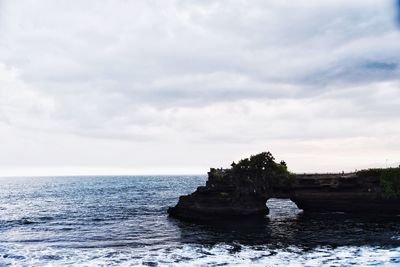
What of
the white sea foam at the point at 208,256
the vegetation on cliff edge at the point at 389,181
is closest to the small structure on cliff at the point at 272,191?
the vegetation on cliff edge at the point at 389,181

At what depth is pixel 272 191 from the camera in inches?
2365

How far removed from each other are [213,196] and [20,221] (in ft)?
100

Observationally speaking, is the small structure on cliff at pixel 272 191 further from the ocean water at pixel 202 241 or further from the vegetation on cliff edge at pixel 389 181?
the ocean water at pixel 202 241

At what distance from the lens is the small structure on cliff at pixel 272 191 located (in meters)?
56.9

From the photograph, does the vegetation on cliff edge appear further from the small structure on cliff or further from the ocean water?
the ocean water

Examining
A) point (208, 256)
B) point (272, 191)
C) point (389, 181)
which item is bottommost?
point (208, 256)

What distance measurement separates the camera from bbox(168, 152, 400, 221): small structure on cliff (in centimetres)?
5691

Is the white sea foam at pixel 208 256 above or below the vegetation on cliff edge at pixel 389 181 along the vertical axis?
below

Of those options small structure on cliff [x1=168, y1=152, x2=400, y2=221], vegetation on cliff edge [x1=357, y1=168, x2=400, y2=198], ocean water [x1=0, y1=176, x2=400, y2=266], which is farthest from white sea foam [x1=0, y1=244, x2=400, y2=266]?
vegetation on cliff edge [x1=357, y1=168, x2=400, y2=198]

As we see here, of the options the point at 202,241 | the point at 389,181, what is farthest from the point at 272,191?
the point at 202,241

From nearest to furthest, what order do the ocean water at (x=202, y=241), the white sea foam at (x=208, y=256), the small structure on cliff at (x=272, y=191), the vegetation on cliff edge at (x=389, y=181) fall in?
the white sea foam at (x=208, y=256)
the ocean water at (x=202, y=241)
the vegetation on cliff edge at (x=389, y=181)
the small structure on cliff at (x=272, y=191)

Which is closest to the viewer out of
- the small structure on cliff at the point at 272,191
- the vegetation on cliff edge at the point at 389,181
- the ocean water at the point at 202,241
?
the ocean water at the point at 202,241

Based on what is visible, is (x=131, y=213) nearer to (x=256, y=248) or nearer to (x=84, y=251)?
(x=84, y=251)

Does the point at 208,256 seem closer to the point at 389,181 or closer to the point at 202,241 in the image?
the point at 202,241
